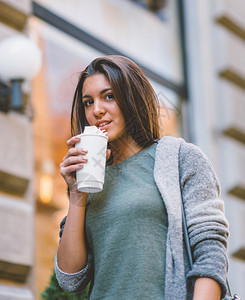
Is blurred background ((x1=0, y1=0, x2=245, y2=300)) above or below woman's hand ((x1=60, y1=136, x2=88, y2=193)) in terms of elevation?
above

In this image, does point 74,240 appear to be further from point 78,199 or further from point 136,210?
point 136,210

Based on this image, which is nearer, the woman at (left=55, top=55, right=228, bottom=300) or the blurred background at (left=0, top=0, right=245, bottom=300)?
the woman at (left=55, top=55, right=228, bottom=300)

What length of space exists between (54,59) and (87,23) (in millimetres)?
547

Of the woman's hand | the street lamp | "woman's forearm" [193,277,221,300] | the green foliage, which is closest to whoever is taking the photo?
"woman's forearm" [193,277,221,300]

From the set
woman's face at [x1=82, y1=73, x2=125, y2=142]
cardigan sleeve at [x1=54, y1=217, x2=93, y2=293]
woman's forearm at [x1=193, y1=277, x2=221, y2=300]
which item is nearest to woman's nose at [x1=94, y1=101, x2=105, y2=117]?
woman's face at [x1=82, y1=73, x2=125, y2=142]

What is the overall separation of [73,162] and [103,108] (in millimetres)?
299

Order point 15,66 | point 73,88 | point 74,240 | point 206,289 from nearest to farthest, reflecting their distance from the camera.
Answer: point 206,289 < point 74,240 < point 73,88 < point 15,66

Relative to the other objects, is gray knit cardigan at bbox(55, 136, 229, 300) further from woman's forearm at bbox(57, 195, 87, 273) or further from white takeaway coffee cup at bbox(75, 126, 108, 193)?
white takeaway coffee cup at bbox(75, 126, 108, 193)

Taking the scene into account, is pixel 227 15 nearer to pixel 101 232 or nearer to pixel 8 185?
pixel 8 185

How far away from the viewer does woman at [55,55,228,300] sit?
206 centimetres

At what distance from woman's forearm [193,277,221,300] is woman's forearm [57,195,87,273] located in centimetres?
47

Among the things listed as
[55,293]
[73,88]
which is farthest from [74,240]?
[73,88]

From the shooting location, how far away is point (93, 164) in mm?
2102

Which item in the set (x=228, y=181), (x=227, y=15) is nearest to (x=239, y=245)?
(x=228, y=181)
